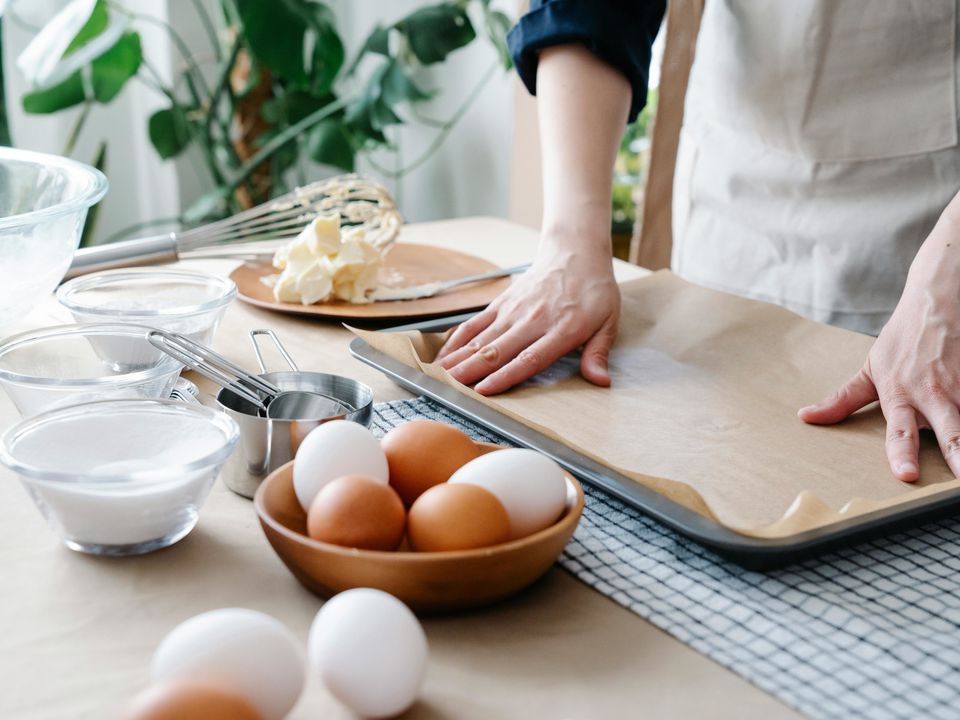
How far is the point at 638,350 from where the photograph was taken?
111cm

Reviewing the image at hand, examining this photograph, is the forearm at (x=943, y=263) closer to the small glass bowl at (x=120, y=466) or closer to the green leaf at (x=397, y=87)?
the small glass bowl at (x=120, y=466)

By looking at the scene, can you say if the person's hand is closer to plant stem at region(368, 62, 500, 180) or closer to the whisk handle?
the whisk handle

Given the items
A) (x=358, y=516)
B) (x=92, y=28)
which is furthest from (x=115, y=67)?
(x=358, y=516)

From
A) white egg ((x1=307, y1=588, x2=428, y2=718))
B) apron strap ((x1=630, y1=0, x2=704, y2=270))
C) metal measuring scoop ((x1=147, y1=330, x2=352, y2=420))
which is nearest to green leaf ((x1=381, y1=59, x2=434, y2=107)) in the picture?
apron strap ((x1=630, y1=0, x2=704, y2=270))

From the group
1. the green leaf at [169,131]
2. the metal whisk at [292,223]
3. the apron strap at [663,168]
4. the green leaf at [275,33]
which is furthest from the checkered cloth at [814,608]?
the green leaf at [169,131]

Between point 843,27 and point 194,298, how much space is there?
821 mm

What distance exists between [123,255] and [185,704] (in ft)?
3.00

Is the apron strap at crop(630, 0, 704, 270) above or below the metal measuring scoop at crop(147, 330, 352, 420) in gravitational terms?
below

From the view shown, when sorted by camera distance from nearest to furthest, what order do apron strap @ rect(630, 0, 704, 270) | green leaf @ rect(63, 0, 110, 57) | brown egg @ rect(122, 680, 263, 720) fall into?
brown egg @ rect(122, 680, 263, 720) < apron strap @ rect(630, 0, 704, 270) < green leaf @ rect(63, 0, 110, 57)

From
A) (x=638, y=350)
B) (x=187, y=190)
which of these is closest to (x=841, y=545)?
(x=638, y=350)

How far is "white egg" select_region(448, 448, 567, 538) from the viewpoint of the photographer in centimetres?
58

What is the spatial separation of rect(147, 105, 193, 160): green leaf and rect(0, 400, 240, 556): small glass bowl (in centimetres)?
201

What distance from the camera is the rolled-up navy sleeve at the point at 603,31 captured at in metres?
1.18

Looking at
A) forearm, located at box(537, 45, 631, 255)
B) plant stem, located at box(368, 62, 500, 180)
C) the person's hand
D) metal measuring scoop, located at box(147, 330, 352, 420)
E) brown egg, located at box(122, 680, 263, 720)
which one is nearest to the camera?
brown egg, located at box(122, 680, 263, 720)
